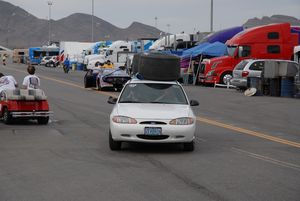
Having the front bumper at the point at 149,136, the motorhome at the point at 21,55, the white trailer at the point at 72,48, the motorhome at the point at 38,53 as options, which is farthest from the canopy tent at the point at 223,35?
the motorhome at the point at 21,55

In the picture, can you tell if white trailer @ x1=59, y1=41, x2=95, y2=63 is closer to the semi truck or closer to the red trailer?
the semi truck

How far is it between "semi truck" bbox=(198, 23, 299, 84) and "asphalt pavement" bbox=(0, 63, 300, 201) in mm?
18329

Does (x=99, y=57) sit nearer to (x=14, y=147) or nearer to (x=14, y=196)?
(x=14, y=147)

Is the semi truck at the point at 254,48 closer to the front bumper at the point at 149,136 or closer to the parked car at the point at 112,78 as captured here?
the parked car at the point at 112,78

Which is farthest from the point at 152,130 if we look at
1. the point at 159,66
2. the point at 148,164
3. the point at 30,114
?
the point at 30,114

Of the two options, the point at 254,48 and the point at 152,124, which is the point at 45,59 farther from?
the point at 152,124

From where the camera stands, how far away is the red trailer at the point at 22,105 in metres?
17.0

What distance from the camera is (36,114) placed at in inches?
677

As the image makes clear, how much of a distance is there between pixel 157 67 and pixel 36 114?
139 inches

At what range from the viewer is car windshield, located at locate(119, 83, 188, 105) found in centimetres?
1293

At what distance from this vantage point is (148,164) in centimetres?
1070

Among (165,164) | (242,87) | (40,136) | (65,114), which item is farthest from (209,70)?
(165,164)

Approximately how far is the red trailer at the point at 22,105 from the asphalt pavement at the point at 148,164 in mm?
337

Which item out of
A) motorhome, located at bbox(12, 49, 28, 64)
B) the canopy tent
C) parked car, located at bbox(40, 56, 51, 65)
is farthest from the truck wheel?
motorhome, located at bbox(12, 49, 28, 64)
